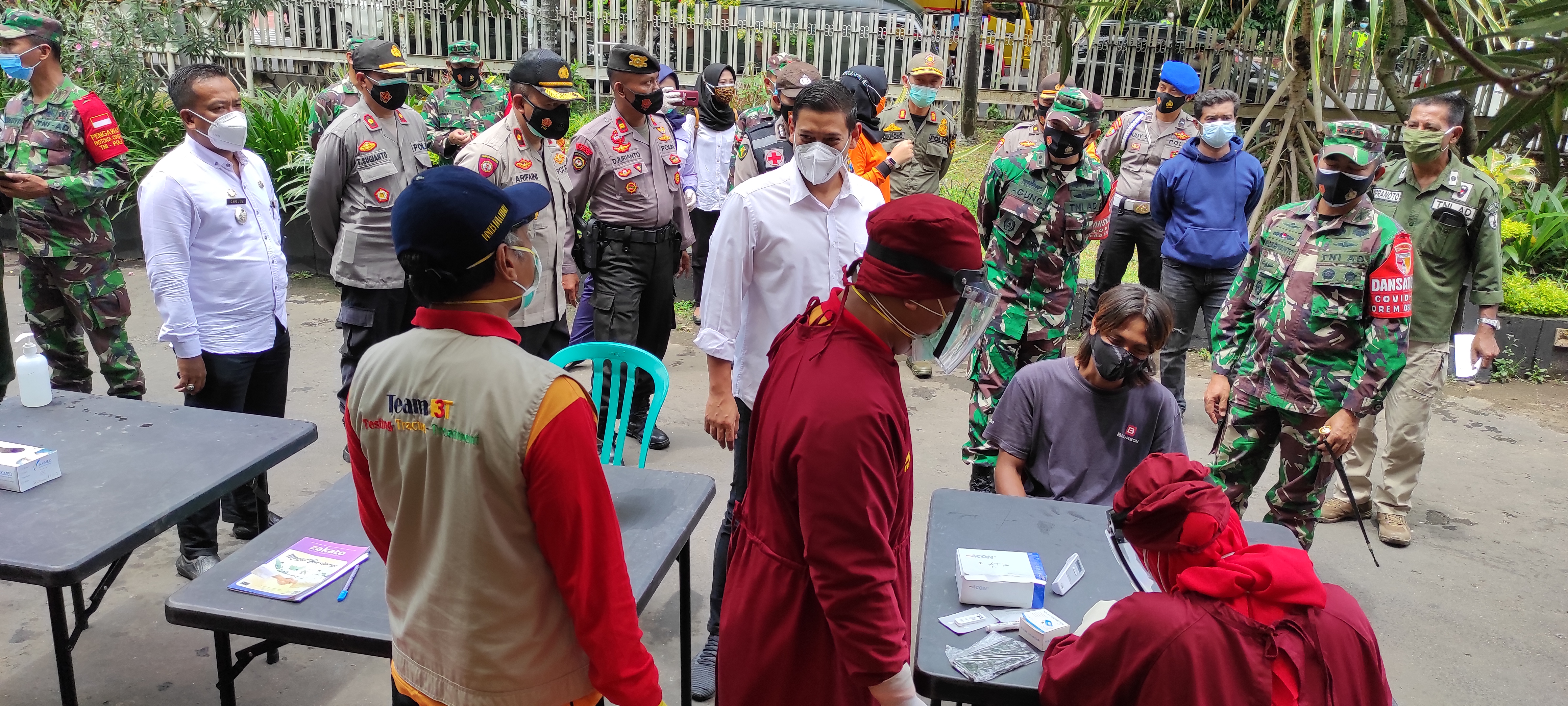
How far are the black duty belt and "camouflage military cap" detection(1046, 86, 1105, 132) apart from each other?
186cm

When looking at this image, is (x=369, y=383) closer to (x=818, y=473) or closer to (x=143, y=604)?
(x=818, y=473)

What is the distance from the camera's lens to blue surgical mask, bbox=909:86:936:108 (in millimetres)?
6586

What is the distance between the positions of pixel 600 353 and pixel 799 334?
1666 mm

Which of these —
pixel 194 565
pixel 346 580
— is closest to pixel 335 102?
pixel 194 565

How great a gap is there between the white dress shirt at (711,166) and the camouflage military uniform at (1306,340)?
13.3 ft

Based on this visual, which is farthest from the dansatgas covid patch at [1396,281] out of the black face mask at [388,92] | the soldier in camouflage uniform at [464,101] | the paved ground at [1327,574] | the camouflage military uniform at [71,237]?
the soldier in camouflage uniform at [464,101]

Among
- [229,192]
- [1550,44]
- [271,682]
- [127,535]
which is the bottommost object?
[271,682]

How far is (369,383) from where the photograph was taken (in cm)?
176

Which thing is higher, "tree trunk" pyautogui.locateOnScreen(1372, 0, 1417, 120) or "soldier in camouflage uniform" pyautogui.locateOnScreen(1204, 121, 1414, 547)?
"tree trunk" pyautogui.locateOnScreen(1372, 0, 1417, 120)

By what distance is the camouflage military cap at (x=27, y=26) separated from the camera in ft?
13.8

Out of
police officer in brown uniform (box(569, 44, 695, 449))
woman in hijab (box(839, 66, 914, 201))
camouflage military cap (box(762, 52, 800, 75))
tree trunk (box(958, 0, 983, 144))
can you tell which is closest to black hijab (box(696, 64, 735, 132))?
camouflage military cap (box(762, 52, 800, 75))

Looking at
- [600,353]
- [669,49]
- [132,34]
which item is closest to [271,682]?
[600,353]

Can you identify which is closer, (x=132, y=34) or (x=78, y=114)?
(x=78, y=114)

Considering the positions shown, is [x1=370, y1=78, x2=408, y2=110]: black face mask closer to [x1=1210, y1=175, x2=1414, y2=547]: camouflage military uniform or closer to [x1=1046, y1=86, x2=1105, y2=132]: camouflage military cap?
[x1=1046, y1=86, x2=1105, y2=132]: camouflage military cap
